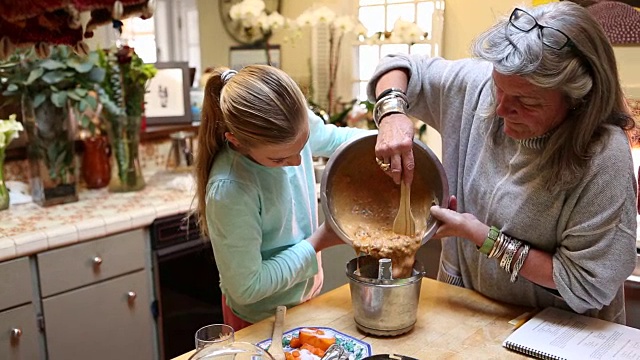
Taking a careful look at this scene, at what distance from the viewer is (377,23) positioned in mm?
3189

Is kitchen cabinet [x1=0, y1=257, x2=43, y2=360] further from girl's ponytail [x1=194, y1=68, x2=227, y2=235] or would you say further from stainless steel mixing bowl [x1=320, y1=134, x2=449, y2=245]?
stainless steel mixing bowl [x1=320, y1=134, x2=449, y2=245]

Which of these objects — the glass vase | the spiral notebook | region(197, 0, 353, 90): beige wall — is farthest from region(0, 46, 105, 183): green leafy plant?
the spiral notebook

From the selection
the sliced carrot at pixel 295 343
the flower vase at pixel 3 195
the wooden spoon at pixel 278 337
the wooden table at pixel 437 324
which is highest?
the flower vase at pixel 3 195

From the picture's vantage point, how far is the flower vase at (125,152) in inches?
102

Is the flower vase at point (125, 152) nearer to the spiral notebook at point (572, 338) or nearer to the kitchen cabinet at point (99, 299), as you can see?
the kitchen cabinet at point (99, 299)

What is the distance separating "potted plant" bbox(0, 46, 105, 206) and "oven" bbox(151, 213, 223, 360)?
42cm

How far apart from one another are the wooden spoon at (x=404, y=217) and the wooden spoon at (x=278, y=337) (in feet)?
1.06

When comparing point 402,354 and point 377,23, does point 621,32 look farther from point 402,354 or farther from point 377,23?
point 402,354

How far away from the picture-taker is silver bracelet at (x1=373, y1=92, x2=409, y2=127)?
58.7 inches

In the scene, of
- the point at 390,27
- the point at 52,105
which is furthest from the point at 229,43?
the point at 52,105

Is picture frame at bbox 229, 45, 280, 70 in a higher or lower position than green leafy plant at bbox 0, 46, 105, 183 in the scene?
higher

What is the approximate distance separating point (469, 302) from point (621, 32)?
1.39m

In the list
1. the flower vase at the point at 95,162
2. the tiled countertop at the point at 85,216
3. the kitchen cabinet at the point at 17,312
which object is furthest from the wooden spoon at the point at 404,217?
the flower vase at the point at 95,162

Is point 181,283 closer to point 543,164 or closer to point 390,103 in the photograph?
point 390,103
